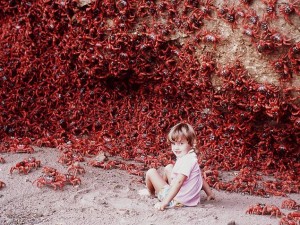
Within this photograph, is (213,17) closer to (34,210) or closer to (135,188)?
(135,188)

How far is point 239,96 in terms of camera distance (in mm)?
7613

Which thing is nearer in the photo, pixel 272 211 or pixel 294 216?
pixel 294 216

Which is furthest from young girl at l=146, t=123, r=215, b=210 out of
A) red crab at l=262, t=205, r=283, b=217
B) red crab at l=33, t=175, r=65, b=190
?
red crab at l=33, t=175, r=65, b=190

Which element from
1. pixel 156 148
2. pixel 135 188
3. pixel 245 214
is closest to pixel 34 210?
pixel 135 188

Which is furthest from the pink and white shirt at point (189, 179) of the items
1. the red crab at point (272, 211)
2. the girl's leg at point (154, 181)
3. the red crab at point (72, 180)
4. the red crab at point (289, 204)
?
the red crab at point (72, 180)

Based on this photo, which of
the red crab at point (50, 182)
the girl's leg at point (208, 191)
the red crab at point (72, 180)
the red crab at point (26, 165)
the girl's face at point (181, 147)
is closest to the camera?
the girl's face at point (181, 147)

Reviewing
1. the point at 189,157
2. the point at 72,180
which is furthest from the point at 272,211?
the point at 72,180

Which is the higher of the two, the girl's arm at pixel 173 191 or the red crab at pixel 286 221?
the girl's arm at pixel 173 191

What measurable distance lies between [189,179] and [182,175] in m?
0.20

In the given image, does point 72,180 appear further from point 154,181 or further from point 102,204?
point 154,181

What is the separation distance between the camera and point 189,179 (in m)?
5.81

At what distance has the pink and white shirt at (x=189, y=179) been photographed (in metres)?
5.71

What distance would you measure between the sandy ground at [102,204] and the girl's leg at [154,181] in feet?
0.49

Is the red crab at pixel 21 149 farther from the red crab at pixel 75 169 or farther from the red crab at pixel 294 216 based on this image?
the red crab at pixel 294 216
